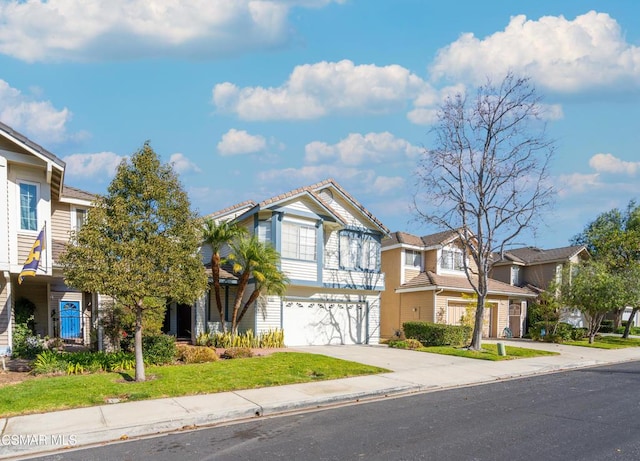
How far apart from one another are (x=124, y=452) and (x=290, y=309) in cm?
1560

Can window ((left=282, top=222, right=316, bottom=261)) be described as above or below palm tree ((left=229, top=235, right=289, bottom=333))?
above

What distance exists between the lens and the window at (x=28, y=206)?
1616 cm

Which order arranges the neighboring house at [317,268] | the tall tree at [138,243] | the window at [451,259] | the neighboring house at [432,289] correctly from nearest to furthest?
1. the tall tree at [138,243]
2. the neighboring house at [317,268]
3. the neighboring house at [432,289]
4. the window at [451,259]

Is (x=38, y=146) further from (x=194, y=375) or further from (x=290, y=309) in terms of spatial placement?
(x=290, y=309)

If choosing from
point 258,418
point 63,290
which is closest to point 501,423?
point 258,418

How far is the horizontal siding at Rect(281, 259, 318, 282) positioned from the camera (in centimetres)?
2250

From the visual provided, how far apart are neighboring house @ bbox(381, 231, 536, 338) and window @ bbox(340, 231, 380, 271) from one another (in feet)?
12.9

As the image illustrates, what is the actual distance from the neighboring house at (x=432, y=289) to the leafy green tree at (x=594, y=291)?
14.8ft

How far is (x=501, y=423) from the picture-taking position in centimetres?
929

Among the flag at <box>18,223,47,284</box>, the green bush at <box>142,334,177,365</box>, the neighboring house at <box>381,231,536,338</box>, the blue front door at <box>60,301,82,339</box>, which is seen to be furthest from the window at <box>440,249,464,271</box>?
the flag at <box>18,223,47,284</box>

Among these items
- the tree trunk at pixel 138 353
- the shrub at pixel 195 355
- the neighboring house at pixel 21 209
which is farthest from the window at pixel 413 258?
the tree trunk at pixel 138 353

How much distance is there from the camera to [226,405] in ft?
34.6

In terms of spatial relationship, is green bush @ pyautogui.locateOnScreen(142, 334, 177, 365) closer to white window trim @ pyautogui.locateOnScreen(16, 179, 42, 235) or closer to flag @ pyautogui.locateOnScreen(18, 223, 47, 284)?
flag @ pyautogui.locateOnScreen(18, 223, 47, 284)

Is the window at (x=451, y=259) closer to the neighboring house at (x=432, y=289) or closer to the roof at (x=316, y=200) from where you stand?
the neighboring house at (x=432, y=289)
